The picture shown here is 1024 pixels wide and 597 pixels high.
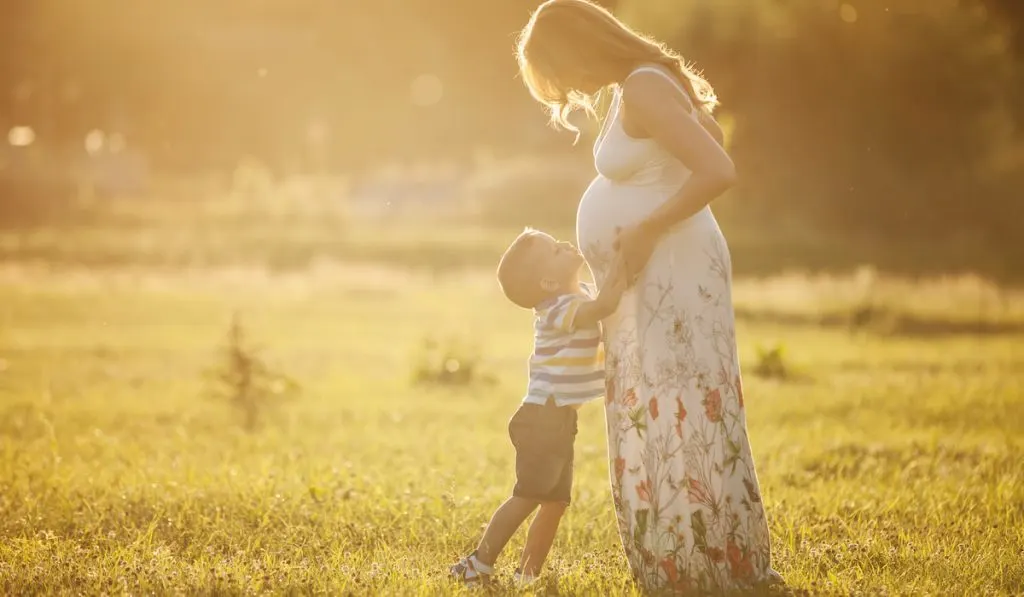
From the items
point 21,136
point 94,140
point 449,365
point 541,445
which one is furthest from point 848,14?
point 541,445

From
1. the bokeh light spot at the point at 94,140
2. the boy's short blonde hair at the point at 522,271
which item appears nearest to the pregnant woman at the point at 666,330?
the boy's short blonde hair at the point at 522,271

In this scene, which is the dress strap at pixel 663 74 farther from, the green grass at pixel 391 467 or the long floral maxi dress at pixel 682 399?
the green grass at pixel 391 467

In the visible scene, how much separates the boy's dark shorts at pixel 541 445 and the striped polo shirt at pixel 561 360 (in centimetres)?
5

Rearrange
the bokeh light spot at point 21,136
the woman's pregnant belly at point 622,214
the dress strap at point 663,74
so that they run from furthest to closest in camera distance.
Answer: the bokeh light spot at point 21,136
the woman's pregnant belly at point 622,214
the dress strap at point 663,74

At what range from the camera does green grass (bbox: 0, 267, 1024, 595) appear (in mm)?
5078

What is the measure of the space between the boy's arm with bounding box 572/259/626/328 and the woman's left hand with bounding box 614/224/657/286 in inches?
1.5

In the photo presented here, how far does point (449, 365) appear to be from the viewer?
12.8 meters

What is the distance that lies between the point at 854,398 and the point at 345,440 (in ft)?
17.8

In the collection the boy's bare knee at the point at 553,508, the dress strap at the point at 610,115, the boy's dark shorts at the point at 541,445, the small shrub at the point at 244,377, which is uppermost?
the dress strap at the point at 610,115

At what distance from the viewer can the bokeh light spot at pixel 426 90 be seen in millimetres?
54406

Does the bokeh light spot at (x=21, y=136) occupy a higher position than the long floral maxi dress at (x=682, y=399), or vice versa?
the bokeh light spot at (x=21, y=136)

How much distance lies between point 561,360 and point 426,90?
5132 centimetres

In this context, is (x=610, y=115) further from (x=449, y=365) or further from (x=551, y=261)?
(x=449, y=365)

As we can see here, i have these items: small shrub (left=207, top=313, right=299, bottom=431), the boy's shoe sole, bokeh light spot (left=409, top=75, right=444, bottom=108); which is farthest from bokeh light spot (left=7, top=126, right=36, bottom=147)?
the boy's shoe sole
